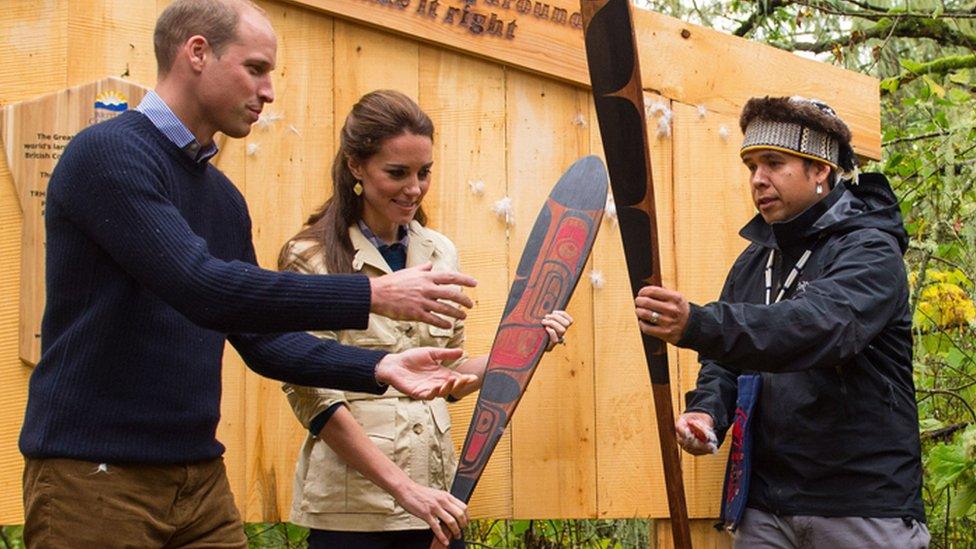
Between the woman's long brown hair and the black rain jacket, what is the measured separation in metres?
0.83

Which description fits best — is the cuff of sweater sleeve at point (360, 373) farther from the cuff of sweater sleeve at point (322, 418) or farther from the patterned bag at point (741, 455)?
the patterned bag at point (741, 455)

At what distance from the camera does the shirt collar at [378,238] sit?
3.01 meters

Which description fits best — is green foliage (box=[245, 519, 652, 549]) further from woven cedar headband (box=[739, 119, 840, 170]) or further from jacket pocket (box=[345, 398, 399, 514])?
woven cedar headband (box=[739, 119, 840, 170])

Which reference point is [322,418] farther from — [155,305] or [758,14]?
[758,14]

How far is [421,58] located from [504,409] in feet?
3.57

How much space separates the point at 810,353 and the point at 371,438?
0.99 meters

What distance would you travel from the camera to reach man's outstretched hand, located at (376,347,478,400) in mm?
2488

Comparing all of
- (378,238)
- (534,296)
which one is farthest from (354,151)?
(534,296)

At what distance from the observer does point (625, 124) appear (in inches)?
112

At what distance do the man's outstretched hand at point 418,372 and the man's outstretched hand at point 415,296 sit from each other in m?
0.29

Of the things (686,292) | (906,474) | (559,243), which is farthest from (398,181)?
(906,474)

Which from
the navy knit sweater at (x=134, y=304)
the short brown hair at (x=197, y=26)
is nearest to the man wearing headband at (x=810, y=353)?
the navy knit sweater at (x=134, y=304)

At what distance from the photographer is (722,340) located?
265cm

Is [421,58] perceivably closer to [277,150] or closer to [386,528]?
[277,150]
